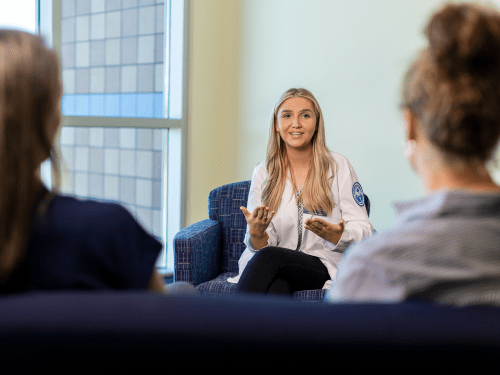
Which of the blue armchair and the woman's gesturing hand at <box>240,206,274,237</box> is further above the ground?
the woman's gesturing hand at <box>240,206,274,237</box>

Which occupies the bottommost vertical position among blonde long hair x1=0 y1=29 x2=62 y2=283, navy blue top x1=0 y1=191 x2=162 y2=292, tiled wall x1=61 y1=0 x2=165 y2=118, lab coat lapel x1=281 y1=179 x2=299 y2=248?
A: lab coat lapel x1=281 y1=179 x2=299 y2=248

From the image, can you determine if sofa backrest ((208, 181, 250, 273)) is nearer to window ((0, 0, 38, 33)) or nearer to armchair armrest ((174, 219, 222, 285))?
armchair armrest ((174, 219, 222, 285))

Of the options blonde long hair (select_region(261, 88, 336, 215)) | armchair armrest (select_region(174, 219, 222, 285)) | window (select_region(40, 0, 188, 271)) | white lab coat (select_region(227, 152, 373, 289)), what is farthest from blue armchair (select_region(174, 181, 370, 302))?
window (select_region(40, 0, 188, 271))

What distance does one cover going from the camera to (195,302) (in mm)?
670

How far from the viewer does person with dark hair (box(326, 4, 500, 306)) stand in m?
0.74

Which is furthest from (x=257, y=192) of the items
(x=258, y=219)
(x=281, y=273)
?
(x=281, y=273)

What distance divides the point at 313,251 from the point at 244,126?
1619 mm

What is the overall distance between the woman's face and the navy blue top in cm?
175

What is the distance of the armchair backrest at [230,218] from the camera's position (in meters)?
2.76

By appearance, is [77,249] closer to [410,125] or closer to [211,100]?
[410,125]

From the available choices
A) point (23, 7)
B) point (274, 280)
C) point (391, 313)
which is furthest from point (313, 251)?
point (23, 7)

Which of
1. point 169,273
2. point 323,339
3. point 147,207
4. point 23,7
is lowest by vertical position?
point 169,273

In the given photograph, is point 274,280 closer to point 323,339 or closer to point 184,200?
point 323,339

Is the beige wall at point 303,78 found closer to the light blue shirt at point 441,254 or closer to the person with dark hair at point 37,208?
the light blue shirt at point 441,254
